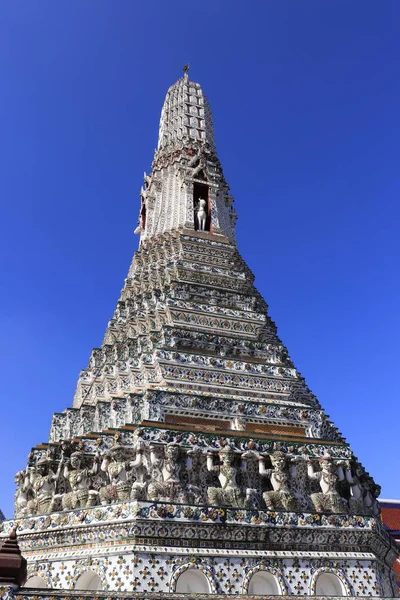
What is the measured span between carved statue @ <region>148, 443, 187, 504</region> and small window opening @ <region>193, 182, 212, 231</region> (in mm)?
13190

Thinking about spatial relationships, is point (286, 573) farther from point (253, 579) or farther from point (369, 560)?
point (369, 560)

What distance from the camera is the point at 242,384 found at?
15766 mm

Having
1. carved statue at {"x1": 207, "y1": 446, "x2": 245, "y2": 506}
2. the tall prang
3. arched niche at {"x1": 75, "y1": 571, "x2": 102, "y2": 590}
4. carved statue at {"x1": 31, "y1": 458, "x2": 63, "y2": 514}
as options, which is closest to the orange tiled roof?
the tall prang

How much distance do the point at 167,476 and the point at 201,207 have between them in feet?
48.2

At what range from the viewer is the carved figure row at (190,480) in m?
11.4

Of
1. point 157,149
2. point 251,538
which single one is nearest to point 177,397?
point 251,538

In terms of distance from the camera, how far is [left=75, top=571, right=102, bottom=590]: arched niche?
1031cm

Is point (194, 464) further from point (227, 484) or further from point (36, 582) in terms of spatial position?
point (36, 582)

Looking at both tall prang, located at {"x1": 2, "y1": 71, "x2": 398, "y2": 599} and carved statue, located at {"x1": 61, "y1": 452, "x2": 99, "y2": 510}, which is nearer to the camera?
tall prang, located at {"x1": 2, "y1": 71, "x2": 398, "y2": 599}

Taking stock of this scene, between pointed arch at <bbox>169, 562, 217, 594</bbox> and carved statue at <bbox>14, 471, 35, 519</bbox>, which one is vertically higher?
carved statue at <bbox>14, 471, 35, 519</bbox>

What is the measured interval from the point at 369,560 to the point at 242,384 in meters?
5.79

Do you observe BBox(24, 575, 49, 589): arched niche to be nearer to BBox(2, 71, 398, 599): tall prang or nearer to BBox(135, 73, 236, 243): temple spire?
BBox(2, 71, 398, 599): tall prang

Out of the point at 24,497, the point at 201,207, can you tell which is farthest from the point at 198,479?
the point at 201,207

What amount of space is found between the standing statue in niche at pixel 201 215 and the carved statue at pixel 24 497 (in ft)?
42.9
